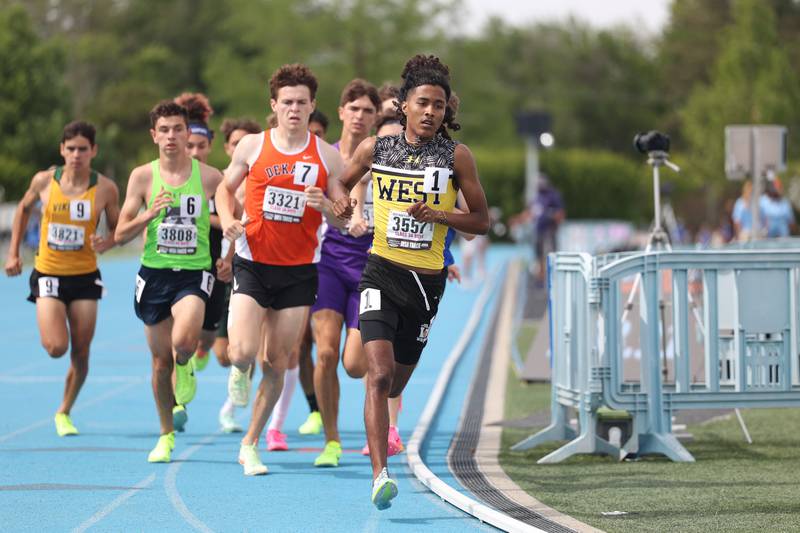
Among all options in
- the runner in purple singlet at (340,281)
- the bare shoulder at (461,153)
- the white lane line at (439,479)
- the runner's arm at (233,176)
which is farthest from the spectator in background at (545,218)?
the bare shoulder at (461,153)

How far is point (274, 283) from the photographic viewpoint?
349 inches

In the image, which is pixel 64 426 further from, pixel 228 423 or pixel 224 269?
pixel 224 269

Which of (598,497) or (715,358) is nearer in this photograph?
(598,497)

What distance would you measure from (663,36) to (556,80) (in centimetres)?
806

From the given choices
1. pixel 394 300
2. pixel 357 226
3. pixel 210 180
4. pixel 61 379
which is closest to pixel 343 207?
pixel 357 226

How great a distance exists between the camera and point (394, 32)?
84.7 metres

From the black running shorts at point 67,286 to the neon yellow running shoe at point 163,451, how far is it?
1664 millimetres

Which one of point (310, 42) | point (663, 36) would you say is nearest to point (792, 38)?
point (663, 36)

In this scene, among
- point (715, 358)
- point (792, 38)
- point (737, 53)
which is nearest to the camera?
point (715, 358)

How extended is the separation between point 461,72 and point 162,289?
7981 cm

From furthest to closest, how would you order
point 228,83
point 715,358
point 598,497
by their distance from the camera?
point 228,83 < point 715,358 < point 598,497

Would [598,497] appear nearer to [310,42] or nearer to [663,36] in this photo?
[310,42]

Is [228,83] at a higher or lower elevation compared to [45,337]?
higher

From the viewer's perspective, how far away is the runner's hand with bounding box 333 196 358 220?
7770 millimetres
